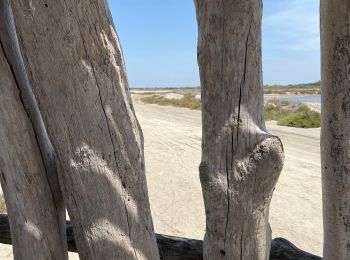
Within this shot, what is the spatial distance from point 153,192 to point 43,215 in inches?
218

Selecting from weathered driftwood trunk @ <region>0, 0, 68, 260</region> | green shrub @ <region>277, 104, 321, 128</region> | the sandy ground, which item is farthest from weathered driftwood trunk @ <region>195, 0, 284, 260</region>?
green shrub @ <region>277, 104, 321, 128</region>

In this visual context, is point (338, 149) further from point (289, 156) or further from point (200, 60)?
point (289, 156)

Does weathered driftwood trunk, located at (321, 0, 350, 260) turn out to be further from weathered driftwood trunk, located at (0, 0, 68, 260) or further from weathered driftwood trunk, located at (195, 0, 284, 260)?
weathered driftwood trunk, located at (0, 0, 68, 260)

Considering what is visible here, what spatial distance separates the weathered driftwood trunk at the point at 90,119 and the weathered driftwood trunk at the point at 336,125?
2.49ft

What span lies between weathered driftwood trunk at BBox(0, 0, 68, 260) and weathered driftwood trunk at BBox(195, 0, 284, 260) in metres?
0.69

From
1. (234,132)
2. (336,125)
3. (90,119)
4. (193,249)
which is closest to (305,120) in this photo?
(193,249)

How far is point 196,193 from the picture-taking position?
728 centimetres

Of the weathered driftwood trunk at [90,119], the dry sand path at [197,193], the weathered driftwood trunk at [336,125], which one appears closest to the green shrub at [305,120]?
the dry sand path at [197,193]

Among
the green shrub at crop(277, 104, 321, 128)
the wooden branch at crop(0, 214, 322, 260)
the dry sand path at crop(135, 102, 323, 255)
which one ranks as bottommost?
the dry sand path at crop(135, 102, 323, 255)

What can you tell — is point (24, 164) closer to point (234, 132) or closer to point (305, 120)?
point (234, 132)

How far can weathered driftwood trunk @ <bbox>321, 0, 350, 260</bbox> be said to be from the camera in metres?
1.65

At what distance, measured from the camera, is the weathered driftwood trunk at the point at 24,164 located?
1.81 meters

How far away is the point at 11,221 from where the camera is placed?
77.9 inches

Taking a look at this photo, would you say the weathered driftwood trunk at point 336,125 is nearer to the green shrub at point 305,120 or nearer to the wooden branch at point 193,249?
the wooden branch at point 193,249
